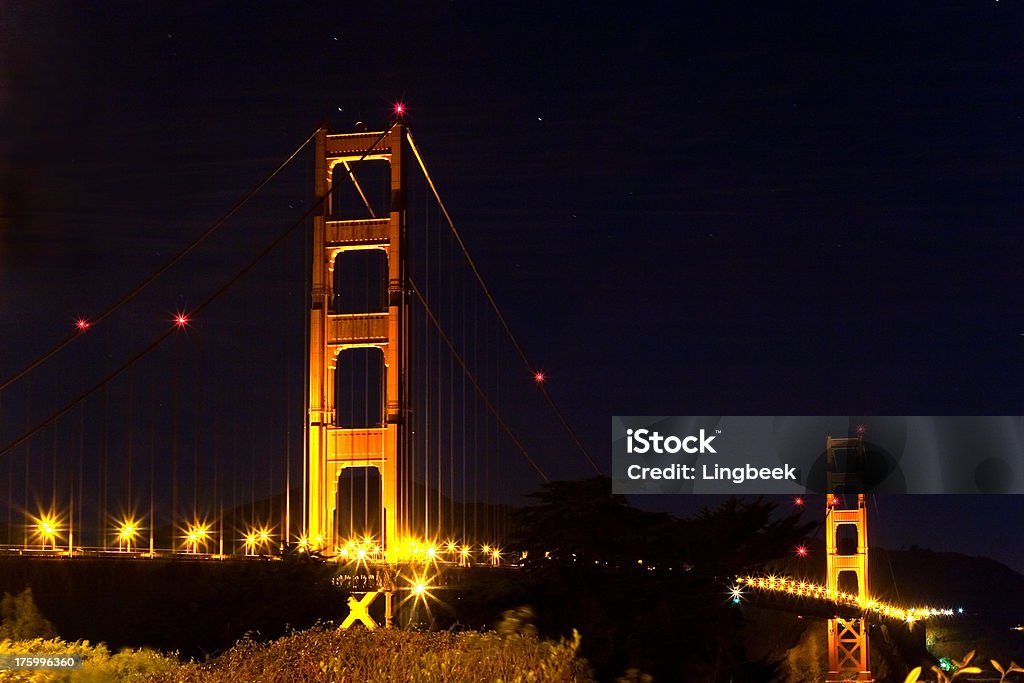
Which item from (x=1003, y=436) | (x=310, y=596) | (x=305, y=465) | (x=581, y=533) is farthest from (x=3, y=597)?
(x=1003, y=436)

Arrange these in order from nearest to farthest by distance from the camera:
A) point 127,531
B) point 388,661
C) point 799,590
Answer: point 388,661
point 127,531
point 799,590

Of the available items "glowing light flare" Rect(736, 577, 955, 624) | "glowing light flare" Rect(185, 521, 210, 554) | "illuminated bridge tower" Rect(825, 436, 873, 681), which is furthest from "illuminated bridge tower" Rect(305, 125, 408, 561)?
"illuminated bridge tower" Rect(825, 436, 873, 681)

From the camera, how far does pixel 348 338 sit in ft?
109

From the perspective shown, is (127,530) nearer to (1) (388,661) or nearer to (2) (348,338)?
(2) (348,338)

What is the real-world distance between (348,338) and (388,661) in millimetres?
19882

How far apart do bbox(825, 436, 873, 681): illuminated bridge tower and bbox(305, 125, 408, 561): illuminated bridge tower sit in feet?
97.1

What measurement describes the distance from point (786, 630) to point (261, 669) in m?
47.8

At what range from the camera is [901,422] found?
47531 millimetres

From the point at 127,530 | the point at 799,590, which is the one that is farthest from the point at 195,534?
the point at 799,590

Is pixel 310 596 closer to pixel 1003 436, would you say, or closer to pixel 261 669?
pixel 261 669

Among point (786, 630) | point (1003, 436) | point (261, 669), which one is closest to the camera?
point (261, 669)

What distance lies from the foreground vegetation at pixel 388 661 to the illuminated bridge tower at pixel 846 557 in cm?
4480

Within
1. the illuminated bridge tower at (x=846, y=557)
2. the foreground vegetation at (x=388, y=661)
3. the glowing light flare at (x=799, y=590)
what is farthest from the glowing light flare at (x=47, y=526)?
the illuminated bridge tower at (x=846, y=557)

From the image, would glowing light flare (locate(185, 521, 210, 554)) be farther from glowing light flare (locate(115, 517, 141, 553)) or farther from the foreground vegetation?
the foreground vegetation
